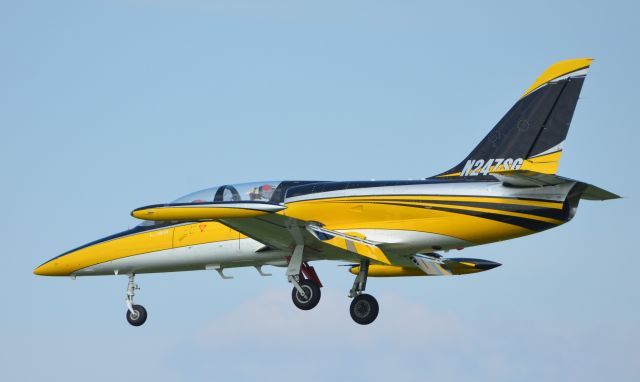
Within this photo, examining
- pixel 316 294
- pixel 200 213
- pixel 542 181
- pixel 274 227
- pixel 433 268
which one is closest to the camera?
pixel 542 181

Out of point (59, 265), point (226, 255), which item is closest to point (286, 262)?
point (226, 255)

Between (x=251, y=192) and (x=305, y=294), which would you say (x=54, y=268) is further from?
(x=305, y=294)

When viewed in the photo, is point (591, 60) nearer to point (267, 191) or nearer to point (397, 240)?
point (397, 240)

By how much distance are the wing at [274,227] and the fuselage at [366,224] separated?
41 cm

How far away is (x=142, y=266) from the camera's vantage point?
33.7 metres

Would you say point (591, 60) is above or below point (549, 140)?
above

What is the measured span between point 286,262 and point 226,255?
1496 mm

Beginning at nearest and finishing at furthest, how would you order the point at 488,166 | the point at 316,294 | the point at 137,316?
the point at 488,166, the point at 316,294, the point at 137,316

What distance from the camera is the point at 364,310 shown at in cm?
3097

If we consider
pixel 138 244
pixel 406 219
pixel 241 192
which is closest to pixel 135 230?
pixel 138 244

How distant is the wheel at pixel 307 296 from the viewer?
31062 mm

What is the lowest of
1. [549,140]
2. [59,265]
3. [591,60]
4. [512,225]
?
[59,265]

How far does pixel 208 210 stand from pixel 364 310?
5.18 m

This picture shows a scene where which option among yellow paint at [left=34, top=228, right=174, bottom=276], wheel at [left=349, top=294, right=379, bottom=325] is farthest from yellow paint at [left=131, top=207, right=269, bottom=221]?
yellow paint at [left=34, top=228, right=174, bottom=276]
